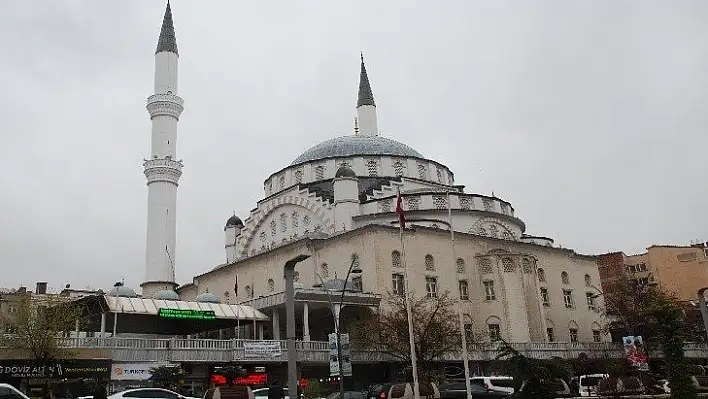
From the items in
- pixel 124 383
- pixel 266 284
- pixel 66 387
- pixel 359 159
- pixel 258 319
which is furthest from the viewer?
pixel 359 159

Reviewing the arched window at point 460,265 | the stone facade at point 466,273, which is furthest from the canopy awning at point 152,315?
the arched window at point 460,265

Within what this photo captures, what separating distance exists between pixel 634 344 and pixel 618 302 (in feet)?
71.1

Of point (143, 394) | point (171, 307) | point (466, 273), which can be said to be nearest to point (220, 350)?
point (171, 307)

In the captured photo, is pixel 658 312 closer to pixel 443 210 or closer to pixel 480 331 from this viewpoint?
pixel 480 331

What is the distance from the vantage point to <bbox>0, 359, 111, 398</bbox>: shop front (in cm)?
2605

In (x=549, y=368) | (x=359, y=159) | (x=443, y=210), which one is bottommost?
(x=549, y=368)

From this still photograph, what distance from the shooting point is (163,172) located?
48656 mm

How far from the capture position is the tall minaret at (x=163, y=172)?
1863 inches

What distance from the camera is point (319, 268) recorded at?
42750 mm

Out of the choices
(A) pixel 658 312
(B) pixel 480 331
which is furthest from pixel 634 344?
(B) pixel 480 331

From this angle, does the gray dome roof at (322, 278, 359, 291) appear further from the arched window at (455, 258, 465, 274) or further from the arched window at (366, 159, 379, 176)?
the arched window at (366, 159, 379, 176)

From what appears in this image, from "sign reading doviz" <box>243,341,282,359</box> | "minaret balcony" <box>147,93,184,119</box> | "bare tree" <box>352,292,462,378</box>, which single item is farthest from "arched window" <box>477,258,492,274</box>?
"minaret balcony" <box>147,93,184,119</box>

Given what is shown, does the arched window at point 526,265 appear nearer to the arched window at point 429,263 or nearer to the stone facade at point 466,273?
the stone facade at point 466,273

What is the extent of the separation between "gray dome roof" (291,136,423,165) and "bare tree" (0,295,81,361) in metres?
29.2
